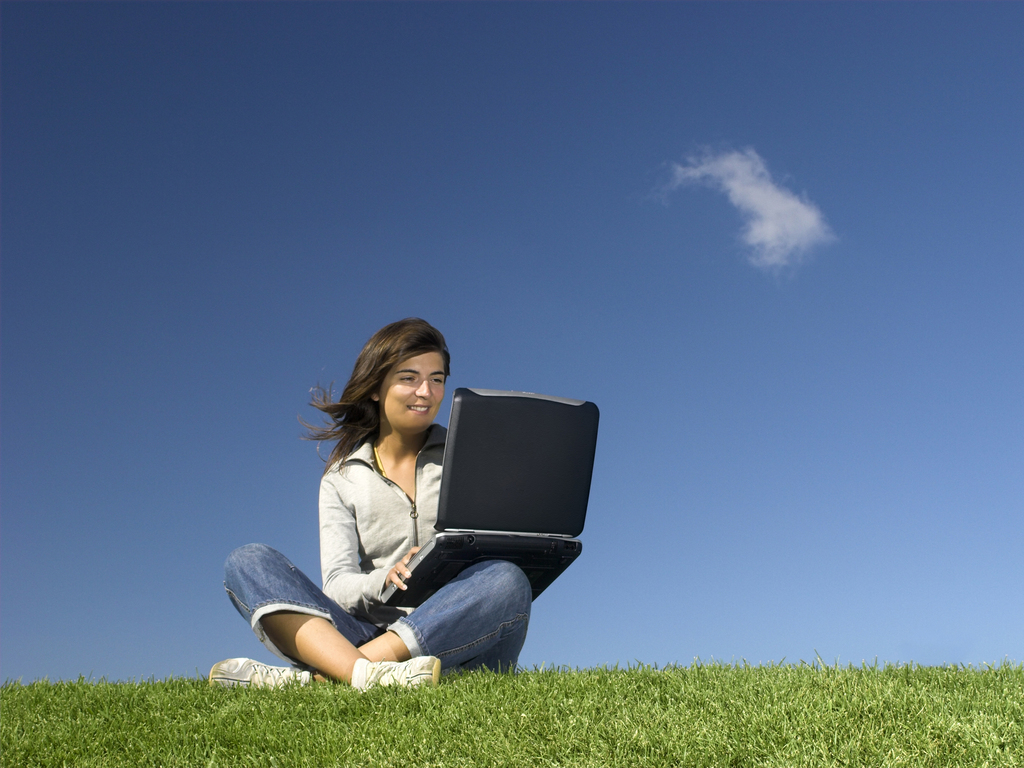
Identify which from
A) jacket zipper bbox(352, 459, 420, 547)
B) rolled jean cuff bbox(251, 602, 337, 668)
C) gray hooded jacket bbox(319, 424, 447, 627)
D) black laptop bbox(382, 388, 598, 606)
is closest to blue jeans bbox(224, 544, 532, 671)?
rolled jean cuff bbox(251, 602, 337, 668)

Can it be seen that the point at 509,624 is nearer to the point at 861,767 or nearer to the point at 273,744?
the point at 273,744

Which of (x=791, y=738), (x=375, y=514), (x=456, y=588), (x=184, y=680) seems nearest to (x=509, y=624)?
(x=456, y=588)

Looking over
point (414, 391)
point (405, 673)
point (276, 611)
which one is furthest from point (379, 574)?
point (414, 391)

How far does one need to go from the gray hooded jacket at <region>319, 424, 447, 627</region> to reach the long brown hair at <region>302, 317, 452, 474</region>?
0.19 metres

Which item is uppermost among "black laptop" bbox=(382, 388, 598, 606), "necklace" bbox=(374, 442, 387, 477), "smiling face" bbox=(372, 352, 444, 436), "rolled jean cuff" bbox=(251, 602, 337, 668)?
"smiling face" bbox=(372, 352, 444, 436)

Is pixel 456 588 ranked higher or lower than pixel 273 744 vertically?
higher

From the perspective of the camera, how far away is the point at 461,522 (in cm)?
385

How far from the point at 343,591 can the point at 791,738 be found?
7.44 feet

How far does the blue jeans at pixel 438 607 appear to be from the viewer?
3.90m

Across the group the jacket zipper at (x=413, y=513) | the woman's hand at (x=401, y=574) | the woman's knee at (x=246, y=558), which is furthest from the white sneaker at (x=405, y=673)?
the jacket zipper at (x=413, y=513)

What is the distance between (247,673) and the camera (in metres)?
4.30

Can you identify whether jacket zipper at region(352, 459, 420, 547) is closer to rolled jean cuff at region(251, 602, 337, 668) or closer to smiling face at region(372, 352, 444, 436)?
smiling face at region(372, 352, 444, 436)

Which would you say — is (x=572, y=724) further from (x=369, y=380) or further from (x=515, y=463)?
(x=369, y=380)

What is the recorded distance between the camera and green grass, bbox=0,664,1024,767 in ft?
9.11
